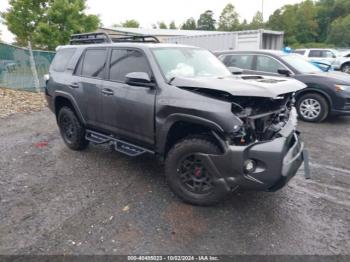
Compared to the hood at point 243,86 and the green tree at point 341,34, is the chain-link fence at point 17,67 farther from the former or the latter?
the green tree at point 341,34

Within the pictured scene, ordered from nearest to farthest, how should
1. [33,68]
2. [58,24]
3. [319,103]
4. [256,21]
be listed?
[319,103]
[33,68]
[58,24]
[256,21]

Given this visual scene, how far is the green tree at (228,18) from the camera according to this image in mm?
83750

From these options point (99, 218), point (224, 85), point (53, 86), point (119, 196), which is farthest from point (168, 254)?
point (53, 86)

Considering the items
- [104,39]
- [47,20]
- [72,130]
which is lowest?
[72,130]

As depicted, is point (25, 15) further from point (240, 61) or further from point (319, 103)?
point (319, 103)

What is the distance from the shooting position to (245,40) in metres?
14.4

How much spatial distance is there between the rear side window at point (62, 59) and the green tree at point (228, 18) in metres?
84.2

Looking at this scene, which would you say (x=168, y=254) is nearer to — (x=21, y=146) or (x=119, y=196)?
(x=119, y=196)

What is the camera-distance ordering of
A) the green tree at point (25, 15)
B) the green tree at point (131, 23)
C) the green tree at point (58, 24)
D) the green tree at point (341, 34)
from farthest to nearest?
1. the green tree at point (131, 23)
2. the green tree at point (341, 34)
3. the green tree at point (25, 15)
4. the green tree at point (58, 24)

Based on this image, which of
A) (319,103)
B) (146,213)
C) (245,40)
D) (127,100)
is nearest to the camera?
(146,213)

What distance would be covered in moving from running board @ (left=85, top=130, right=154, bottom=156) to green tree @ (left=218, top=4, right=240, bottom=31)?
85.1 m

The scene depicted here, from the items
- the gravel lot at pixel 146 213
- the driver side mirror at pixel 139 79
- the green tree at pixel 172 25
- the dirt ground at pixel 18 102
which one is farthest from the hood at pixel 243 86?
the green tree at pixel 172 25

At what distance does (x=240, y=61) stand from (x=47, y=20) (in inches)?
733

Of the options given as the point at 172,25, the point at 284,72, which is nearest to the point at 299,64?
the point at 284,72
